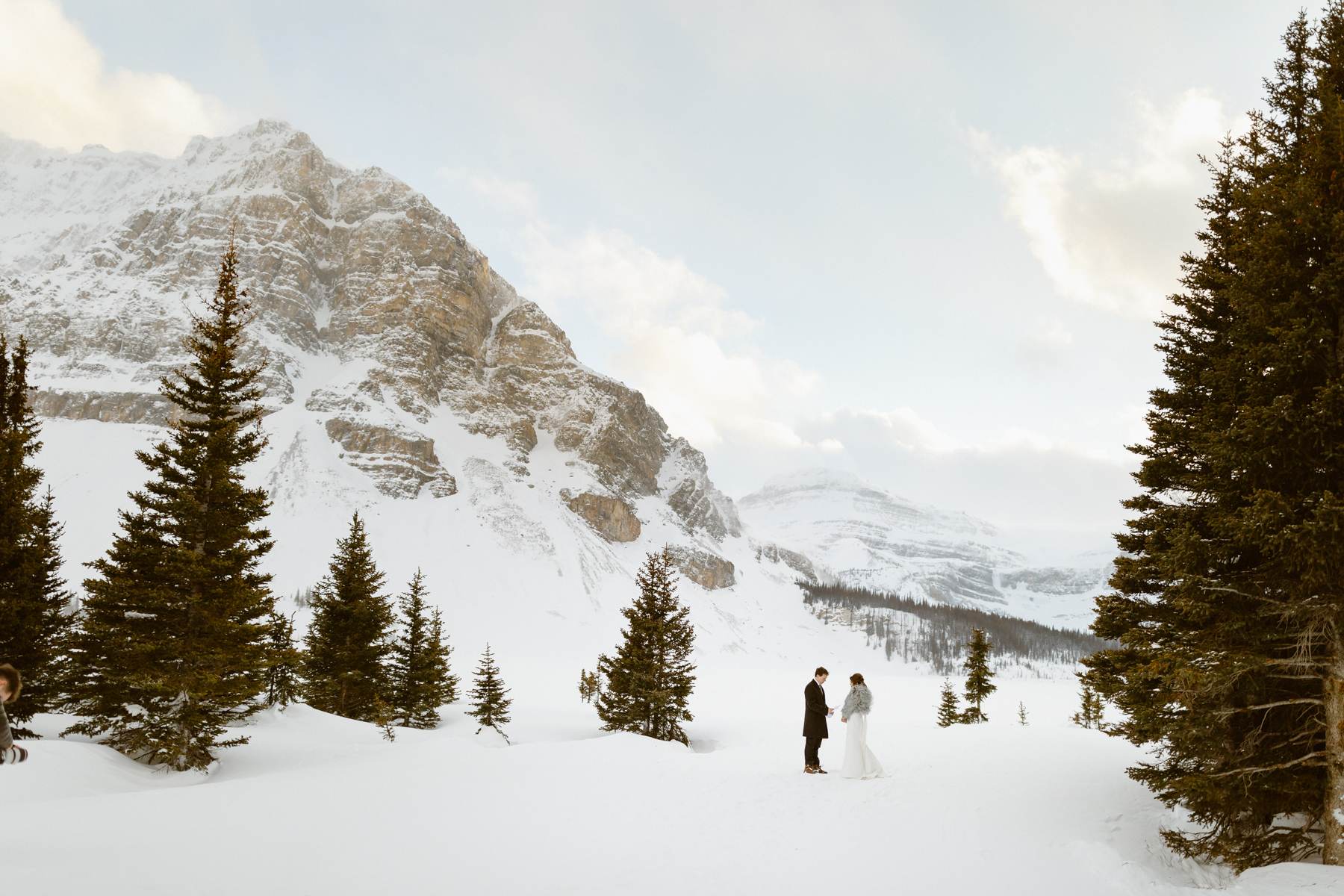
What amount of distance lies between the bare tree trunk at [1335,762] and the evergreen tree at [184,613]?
1888 centimetres

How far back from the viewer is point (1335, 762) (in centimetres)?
796

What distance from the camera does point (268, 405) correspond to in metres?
124

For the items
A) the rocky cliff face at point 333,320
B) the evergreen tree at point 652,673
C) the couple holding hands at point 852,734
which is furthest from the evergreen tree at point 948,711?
the rocky cliff face at point 333,320

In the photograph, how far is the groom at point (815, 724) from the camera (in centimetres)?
1402

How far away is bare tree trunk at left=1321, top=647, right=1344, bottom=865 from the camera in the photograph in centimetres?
785

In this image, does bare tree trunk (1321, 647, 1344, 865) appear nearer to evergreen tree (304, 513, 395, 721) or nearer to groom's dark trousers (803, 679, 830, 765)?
groom's dark trousers (803, 679, 830, 765)

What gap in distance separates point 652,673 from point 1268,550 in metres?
24.0

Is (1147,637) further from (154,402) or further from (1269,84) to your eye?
(154,402)

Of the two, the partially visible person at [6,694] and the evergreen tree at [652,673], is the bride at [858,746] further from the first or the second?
the evergreen tree at [652,673]

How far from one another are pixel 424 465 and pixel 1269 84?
12775 cm

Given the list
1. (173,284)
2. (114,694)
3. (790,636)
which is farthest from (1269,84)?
(173,284)

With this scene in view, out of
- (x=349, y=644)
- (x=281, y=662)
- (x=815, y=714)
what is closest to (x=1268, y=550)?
(x=815, y=714)

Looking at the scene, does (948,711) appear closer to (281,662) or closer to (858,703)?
(858,703)

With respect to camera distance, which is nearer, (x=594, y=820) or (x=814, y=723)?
(x=594, y=820)
